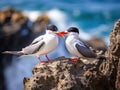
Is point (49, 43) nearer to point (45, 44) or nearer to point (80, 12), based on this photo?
point (45, 44)

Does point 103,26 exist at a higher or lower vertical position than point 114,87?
higher

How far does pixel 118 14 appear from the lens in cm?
2022

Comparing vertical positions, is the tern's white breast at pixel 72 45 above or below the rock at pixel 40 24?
below

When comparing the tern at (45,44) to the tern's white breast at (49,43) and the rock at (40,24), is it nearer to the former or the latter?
the tern's white breast at (49,43)

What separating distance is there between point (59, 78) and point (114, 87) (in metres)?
0.58

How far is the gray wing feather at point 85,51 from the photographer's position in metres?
5.48

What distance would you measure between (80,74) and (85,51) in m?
0.37

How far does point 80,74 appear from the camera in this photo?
17.1 feet

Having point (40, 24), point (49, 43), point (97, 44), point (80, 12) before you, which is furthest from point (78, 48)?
point (80, 12)

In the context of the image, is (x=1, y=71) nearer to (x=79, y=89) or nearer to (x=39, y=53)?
(x=39, y=53)

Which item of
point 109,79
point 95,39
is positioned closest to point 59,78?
point 109,79

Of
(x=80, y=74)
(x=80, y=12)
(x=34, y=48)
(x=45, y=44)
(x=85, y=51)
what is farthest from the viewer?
(x=80, y=12)

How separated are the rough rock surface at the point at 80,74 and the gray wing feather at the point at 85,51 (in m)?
0.07

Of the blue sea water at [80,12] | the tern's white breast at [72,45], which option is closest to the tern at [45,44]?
the tern's white breast at [72,45]
